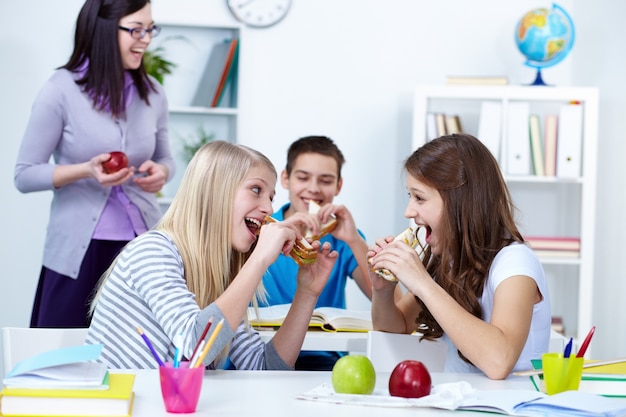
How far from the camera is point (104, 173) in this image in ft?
9.51

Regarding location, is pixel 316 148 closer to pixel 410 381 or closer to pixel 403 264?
pixel 403 264

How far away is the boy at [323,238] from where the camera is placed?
2990mm

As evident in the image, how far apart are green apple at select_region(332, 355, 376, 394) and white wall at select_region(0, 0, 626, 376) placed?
3115 millimetres

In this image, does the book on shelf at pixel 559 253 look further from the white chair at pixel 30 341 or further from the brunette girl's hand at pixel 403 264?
the white chair at pixel 30 341

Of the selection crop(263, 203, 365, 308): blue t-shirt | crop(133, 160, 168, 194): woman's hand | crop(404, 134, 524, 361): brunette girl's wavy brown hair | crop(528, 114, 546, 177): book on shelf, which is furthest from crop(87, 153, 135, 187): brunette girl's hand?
crop(528, 114, 546, 177): book on shelf

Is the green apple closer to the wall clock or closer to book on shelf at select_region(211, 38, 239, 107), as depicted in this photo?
book on shelf at select_region(211, 38, 239, 107)

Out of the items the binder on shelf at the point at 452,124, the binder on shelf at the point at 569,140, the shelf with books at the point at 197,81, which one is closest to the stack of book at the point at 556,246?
the binder on shelf at the point at 569,140

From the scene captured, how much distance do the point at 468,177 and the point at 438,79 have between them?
8.57ft

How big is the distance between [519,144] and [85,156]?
2178 millimetres

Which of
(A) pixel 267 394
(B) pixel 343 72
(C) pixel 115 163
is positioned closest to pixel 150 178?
(C) pixel 115 163

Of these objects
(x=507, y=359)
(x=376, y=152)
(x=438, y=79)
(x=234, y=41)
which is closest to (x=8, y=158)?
(x=234, y=41)

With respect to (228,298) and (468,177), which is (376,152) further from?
(228,298)

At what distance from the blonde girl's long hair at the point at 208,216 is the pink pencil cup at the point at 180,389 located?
1.79ft

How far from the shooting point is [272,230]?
193 centimetres
